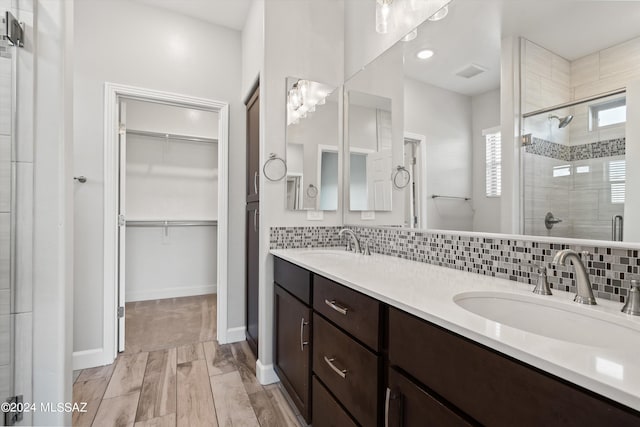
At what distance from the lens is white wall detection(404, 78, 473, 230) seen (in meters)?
1.31

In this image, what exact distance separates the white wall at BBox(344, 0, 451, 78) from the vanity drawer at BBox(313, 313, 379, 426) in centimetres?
156

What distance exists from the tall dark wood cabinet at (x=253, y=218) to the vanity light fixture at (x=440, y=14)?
48.6 inches

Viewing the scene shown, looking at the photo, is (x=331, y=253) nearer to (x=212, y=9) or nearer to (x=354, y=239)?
(x=354, y=239)

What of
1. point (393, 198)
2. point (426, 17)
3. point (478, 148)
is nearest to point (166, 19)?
point (426, 17)

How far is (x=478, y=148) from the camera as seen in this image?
126 cm

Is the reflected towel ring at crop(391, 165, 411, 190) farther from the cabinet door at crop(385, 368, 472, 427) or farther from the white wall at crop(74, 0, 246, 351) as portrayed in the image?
the white wall at crop(74, 0, 246, 351)

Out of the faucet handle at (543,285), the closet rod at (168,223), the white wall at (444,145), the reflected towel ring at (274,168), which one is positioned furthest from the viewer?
the closet rod at (168,223)

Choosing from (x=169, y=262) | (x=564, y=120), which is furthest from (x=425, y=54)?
(x=169, y=262)

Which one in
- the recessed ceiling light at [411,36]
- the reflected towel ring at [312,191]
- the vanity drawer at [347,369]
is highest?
the recessed ceiling light at [411,36]

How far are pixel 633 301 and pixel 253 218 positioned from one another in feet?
6.72

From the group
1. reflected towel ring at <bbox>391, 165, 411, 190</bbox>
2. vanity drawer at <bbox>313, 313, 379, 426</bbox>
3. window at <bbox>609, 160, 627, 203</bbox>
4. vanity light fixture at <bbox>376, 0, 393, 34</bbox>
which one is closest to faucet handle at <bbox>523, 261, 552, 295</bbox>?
window at <bbox>609, 160, 627, 203</bbox>

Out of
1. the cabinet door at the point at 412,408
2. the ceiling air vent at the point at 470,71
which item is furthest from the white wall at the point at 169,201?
the cabinet door at the point at 412,408

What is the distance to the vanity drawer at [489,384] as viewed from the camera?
443 millimetres

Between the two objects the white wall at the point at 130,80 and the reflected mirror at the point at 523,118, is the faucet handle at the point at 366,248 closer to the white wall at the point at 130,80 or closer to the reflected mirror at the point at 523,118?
the reflected mirror at the point at 523,118
